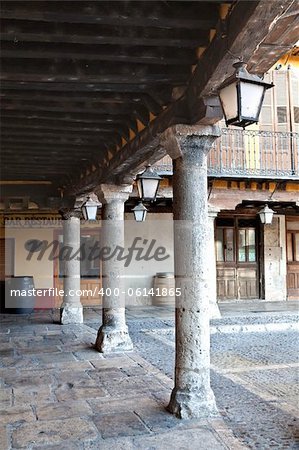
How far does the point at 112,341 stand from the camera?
6633mm

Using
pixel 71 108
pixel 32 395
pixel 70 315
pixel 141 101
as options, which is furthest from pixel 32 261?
pixel 141 101

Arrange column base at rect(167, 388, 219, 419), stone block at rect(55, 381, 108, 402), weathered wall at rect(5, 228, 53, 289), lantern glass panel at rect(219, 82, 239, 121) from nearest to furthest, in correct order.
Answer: lantern glass panel at rect(219, 82, 239, 121) < column base at rect(167, 388, 219, 419) < stone block at rect(55, 381, 108, 402) < weathered wall at rect(5, 228, 53, 289)

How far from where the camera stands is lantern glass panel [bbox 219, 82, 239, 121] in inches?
118

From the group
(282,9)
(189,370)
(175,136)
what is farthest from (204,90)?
(189,370)

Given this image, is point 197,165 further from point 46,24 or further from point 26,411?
point 26,411

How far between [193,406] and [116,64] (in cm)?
284

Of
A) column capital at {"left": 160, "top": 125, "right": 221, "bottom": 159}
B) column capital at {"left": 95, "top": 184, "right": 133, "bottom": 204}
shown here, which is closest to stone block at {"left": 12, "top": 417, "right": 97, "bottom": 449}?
column capital at {"left": 160, "top": 125, "right": 221, "bottom": 159}

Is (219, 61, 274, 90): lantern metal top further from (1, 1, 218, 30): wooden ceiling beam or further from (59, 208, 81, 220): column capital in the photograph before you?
(59, 208, 81, 220): column capital

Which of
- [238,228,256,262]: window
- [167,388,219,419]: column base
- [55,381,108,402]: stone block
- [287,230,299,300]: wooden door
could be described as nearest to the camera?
[167,388,219,419]: column base

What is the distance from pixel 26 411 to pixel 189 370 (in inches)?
58.8

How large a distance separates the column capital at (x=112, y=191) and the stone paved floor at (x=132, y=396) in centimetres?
218

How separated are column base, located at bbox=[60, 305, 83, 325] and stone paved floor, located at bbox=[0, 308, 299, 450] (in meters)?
1.35

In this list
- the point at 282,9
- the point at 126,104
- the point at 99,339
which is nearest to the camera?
the point at 282,9

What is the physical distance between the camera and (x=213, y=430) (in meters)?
3.63
